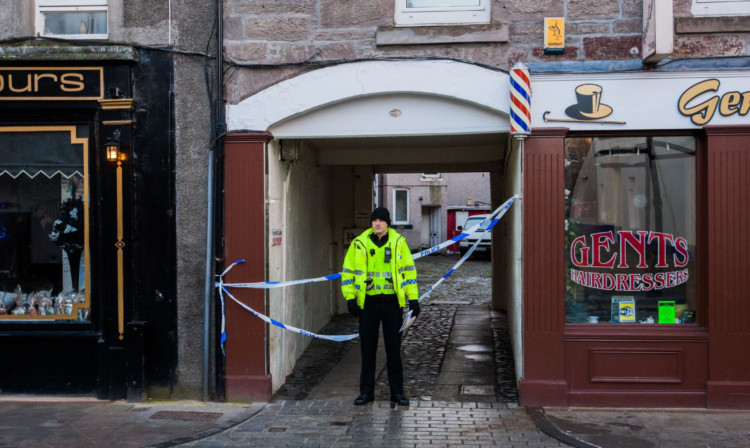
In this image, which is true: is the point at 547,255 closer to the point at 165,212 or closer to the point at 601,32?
the point at 601,32

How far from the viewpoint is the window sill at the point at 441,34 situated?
24.0ft

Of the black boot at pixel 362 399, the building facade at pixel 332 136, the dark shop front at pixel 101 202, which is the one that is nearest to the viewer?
the building facade at pixel 332 136

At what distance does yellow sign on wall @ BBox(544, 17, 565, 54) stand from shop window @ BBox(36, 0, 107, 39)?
462cm

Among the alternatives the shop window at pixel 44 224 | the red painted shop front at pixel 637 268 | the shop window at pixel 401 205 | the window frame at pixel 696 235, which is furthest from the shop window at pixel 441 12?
the shop window at pixel 401 205

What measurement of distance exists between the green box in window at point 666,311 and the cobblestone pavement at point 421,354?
1.67 metres

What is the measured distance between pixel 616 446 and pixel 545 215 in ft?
7.46

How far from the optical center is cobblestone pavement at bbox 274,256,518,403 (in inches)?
315

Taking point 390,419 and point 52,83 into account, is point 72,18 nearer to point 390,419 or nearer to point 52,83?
point 52,83

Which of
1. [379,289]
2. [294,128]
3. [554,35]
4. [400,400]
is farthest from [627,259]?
[294,128]

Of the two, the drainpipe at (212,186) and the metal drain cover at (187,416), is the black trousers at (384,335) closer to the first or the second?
the metal drain cover at (187,416)

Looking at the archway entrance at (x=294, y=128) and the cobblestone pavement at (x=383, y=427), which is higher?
the archway entrance at (x=294, y=128)

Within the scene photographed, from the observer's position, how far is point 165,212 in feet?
25.1

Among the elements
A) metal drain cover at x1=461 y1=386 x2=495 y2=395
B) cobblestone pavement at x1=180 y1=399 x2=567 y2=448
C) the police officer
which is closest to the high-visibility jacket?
the police officer

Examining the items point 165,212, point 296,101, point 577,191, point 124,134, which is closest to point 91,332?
point 165,212
